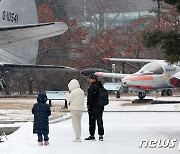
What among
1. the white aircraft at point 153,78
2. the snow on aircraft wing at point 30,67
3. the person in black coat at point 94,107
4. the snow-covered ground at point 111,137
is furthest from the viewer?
the white aircraft at point 153,78

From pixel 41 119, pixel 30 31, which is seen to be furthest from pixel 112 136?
pixel 30 31

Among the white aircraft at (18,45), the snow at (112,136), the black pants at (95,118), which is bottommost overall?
the snow at (112,136)

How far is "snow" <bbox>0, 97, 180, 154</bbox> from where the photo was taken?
38.5ft

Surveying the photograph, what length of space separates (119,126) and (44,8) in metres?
33.9

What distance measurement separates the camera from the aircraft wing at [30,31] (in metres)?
16.4

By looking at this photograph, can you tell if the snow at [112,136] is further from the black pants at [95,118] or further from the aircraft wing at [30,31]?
the aircraft wing at [30,31]

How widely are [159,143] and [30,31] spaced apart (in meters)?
6.24

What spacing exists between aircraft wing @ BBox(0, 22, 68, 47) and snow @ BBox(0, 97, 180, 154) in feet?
8.61

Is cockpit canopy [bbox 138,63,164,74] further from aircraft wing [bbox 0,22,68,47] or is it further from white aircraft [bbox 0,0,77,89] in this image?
aircraft wing [bbox 0,22,68,47]

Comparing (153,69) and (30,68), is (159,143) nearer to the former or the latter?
(30,68)

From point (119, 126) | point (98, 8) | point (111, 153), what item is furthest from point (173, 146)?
point (98, 8)

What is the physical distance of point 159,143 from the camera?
12539 mm

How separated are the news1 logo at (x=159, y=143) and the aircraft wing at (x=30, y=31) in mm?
4656

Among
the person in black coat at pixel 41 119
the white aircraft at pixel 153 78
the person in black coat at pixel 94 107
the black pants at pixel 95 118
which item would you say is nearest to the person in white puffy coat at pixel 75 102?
the person in black coat at pixel 94 107
